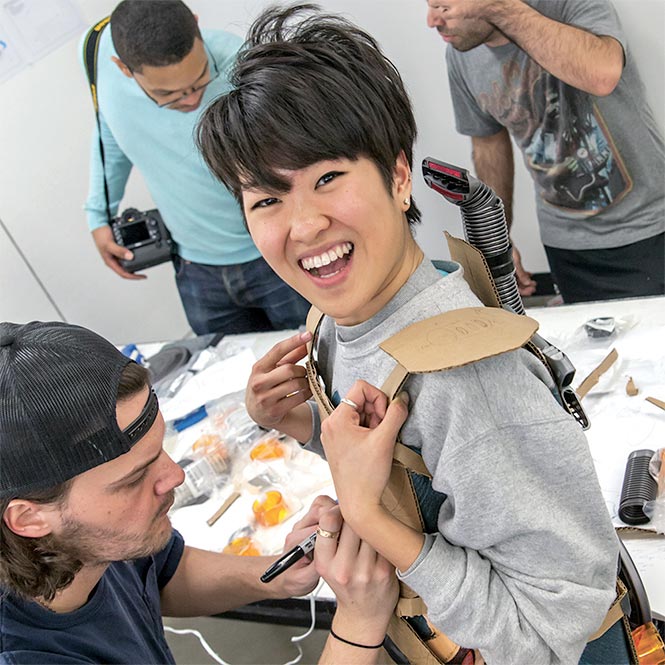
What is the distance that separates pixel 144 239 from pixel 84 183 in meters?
1.32

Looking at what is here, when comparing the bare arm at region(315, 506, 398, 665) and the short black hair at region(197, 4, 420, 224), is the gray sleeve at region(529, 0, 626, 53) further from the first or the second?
the bare arm at region(315, 506, 398, 665)

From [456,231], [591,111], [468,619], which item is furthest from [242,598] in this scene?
[456,231]

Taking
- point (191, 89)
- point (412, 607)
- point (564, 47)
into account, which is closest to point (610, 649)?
point (412, 607)

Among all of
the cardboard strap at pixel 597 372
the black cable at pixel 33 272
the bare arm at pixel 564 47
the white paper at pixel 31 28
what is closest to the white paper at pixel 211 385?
the cardboard strap at pixel 597 372

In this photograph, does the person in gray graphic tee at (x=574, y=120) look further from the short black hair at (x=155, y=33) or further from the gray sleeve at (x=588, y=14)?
the short black hair at (x=155, y=33)

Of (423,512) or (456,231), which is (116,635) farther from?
(456,231)

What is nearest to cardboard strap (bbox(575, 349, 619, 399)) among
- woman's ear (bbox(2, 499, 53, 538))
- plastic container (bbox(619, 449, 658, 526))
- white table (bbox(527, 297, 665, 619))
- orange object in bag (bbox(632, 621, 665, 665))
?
white table (bbox(527, 297, 665, 619))

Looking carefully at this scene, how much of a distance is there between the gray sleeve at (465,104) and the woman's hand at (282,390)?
136cm

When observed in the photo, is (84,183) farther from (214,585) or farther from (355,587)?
(355,587)

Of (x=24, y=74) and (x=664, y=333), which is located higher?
(x=24, y=74)

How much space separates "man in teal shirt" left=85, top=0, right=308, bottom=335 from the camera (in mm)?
1936

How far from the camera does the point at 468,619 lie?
825 mm

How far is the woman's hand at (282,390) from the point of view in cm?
122

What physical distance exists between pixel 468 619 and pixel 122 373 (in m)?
0.62
